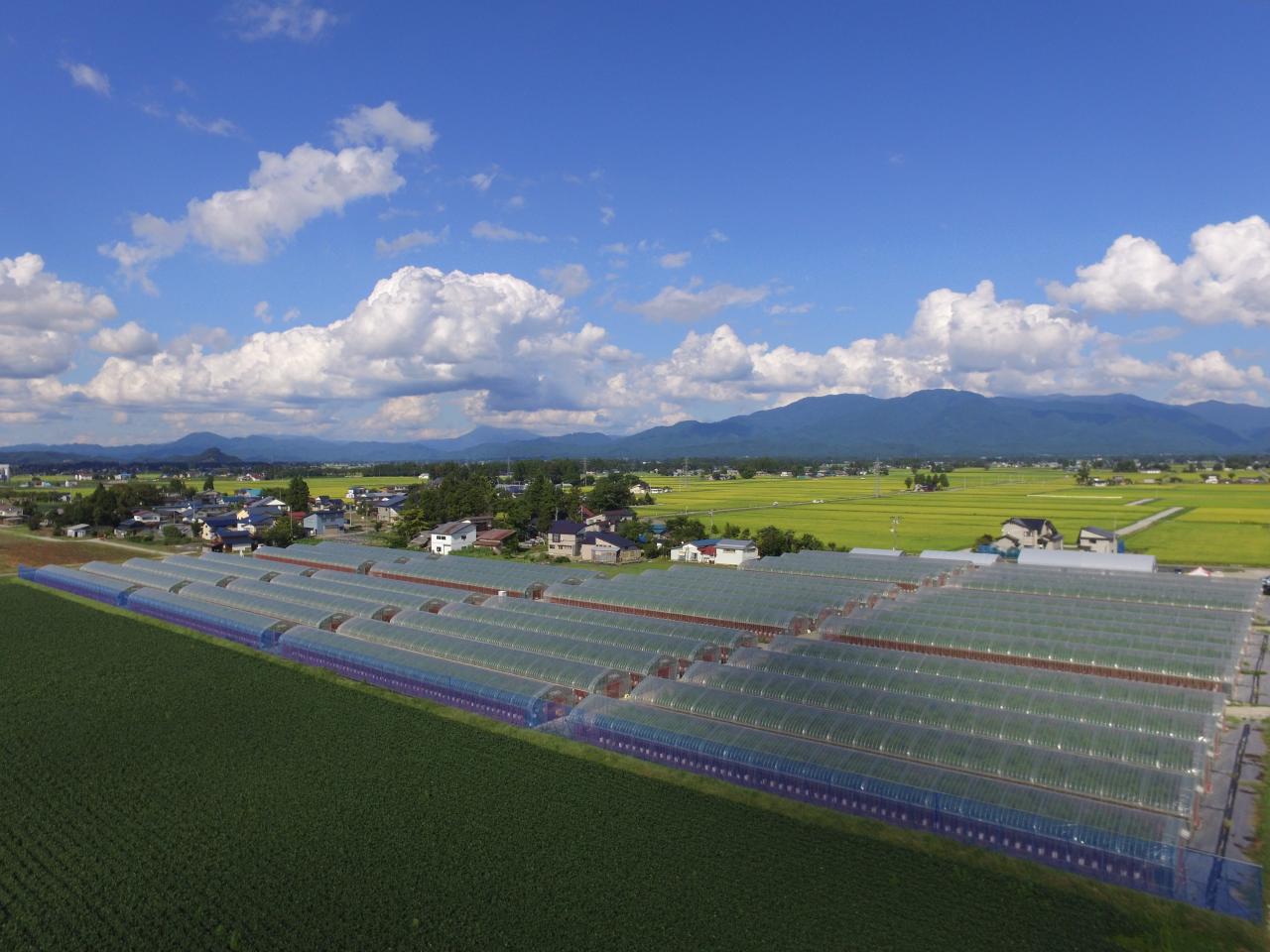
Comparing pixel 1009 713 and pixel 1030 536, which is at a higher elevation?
pixel 1009 713

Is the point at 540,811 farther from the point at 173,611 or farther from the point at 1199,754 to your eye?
the point at 173,611

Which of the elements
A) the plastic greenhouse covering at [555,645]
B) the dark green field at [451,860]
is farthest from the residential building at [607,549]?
the dark green field at [451,860]

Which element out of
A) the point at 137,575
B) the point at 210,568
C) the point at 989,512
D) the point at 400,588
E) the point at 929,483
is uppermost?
the point at 210,568

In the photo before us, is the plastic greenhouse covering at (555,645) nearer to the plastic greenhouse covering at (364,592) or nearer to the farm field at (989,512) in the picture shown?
the plastic greenhouse covering at (364,592)

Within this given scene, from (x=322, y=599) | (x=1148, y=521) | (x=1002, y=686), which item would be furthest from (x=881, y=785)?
(x=1148, y=521)

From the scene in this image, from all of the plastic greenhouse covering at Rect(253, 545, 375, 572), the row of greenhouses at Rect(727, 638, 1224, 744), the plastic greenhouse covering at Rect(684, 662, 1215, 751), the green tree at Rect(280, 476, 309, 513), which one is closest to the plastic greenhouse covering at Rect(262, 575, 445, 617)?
the plastic greenhouse covering at Rect(253, 545, 375, 572)

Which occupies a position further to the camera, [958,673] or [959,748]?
[958,673]

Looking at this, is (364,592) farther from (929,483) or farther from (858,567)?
(929,483)
